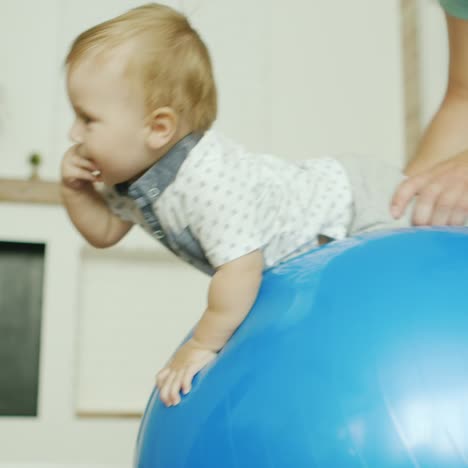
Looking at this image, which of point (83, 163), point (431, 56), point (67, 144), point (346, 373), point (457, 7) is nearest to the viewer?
point (346, 373)

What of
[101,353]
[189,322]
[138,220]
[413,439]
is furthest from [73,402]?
[413,439]

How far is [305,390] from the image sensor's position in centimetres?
79

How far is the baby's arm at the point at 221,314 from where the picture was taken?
0.93m

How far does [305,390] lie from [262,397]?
47 mm

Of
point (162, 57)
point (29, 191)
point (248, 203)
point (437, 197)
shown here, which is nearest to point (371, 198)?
point (437, 197)

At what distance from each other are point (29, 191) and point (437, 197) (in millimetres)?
2178

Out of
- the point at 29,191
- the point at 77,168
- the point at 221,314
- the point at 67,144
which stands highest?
the point at 77,168

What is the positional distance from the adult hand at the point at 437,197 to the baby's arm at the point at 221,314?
21 cm

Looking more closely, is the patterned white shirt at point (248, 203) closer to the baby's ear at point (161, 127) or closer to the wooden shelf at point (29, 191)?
the baby's ear at point (161, 127)

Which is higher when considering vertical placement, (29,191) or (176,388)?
(176,388)

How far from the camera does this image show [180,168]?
3.23ft

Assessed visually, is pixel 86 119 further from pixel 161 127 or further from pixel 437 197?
pixel 437 197

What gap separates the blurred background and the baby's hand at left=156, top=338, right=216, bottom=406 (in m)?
1.98

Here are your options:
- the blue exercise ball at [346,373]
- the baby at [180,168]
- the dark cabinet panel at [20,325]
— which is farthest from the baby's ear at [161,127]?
the dark cabinet panel at [20,325]
